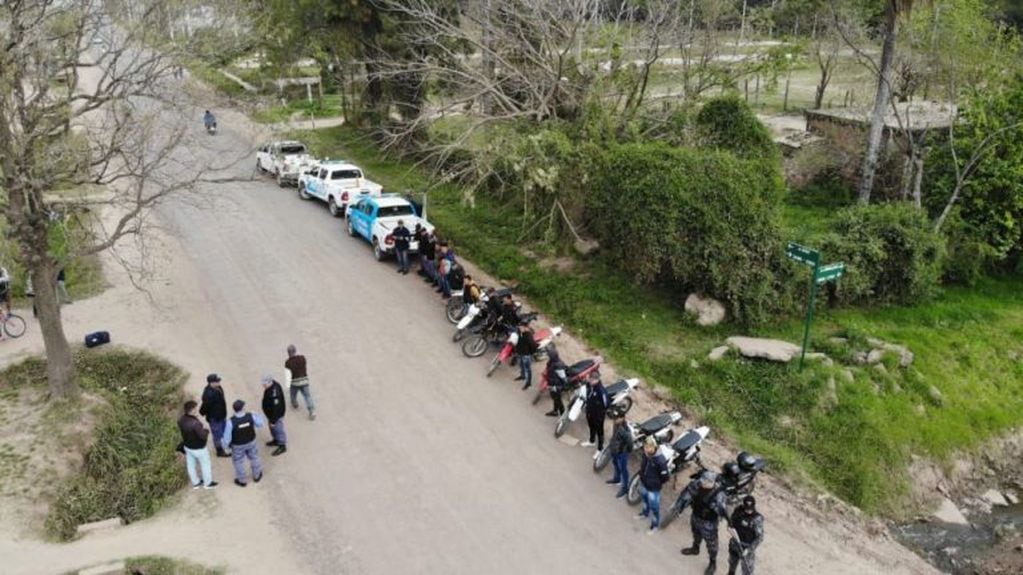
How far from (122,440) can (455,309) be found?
726 cm

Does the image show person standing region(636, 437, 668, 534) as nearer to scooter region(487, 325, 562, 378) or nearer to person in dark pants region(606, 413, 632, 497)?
person in dark pants region(606, 413, 632, 497)

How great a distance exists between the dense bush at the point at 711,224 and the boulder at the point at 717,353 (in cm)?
111

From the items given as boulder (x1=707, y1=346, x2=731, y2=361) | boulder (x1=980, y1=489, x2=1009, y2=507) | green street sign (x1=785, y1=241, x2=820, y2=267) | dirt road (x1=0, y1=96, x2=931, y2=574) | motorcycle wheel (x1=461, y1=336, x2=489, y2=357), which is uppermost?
green street sign (x1=785, y1=241, x2=820, y2=267)

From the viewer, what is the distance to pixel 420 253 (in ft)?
65.1

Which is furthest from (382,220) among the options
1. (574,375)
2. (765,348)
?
(765,348)

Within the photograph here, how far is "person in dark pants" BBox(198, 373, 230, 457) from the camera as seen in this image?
12.0 metres

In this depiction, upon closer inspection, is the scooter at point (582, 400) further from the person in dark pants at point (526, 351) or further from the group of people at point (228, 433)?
the group of people at point (228, 433)

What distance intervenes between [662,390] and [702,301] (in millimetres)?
2762

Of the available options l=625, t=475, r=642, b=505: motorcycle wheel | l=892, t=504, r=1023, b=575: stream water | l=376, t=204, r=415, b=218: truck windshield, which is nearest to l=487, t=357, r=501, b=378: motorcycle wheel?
l=625, t=475, r=642, b=505: motorcycle wheel

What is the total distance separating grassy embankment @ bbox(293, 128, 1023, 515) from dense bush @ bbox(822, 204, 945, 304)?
41cm

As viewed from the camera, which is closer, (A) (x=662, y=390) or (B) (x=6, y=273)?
(A) (x=662, y=390)

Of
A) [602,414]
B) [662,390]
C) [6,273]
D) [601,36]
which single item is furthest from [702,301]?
[6,273]

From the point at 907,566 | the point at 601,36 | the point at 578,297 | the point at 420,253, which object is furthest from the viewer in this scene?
the point at 601,36

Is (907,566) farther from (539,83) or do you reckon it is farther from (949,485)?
(539,83)
